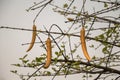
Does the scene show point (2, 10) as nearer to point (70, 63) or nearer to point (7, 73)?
point (7, 73)

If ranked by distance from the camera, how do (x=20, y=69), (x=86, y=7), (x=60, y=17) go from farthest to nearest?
(x=20, y=69) < (x=60, y=17) < (x=86, y=7)

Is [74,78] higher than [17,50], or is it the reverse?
[17,50]

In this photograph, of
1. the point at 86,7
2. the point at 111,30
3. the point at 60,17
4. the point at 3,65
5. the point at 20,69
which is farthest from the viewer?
the point at 3,65

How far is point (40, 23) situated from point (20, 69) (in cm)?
57

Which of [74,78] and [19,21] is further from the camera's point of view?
[19,21]

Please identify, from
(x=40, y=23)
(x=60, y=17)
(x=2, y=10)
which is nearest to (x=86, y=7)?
(x=60, y=17)

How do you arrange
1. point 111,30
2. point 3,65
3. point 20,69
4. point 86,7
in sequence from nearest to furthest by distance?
point 111,30, point 86,7, point 20,69, point 3,65

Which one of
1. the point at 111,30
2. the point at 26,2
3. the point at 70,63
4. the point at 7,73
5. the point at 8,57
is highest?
the point at 26,2

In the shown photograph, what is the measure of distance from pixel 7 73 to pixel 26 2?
855 mm

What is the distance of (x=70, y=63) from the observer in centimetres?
91

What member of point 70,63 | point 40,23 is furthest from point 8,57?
point 70,63

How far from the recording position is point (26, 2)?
2.61m

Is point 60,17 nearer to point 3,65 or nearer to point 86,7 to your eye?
point 86,7

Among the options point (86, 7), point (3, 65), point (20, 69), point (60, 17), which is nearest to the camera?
point (86, 7)
